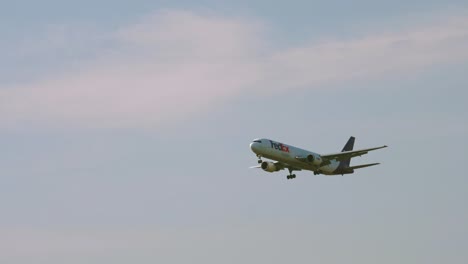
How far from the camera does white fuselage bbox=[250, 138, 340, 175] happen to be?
112 meters

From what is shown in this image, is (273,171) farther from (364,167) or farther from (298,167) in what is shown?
(364,167)

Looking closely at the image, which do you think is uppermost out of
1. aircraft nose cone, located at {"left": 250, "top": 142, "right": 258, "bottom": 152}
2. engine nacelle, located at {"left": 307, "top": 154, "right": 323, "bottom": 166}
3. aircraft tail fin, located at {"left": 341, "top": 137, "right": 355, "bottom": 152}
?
aircraft tail fin, located at {"left": 341, "top": 137, "right": 355, "bottom": 152}

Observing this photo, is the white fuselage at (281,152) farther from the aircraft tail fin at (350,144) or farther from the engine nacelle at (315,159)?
the aircraft tail fin at (350,144)

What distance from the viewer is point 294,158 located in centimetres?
11481

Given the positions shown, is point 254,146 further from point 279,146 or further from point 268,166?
point 268,166

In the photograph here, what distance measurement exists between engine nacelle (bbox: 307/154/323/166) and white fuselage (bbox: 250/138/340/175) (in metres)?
0.43

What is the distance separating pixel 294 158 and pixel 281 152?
2324 mm

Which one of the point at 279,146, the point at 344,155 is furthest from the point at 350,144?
the point at 279,146

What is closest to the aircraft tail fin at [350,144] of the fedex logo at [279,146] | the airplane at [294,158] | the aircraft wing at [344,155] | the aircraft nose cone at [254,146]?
the airplane at [294,158]

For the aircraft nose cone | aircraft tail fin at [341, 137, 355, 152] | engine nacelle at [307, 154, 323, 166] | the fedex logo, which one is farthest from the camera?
aircraft tail fin at [341, 137, 355, 152]

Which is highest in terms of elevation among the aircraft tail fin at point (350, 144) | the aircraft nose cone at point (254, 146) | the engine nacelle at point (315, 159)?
the aircraft tail fin at point (350, 144)

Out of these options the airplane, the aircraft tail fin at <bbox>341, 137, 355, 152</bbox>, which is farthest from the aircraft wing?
the aircraft tail fin at <bbox>341, 137, 355, 152</bbox>

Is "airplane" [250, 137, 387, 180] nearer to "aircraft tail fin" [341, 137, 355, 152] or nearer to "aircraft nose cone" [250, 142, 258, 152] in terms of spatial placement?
"aircraft nose cone" [250, 142, 258, 152]

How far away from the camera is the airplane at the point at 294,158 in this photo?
112m
